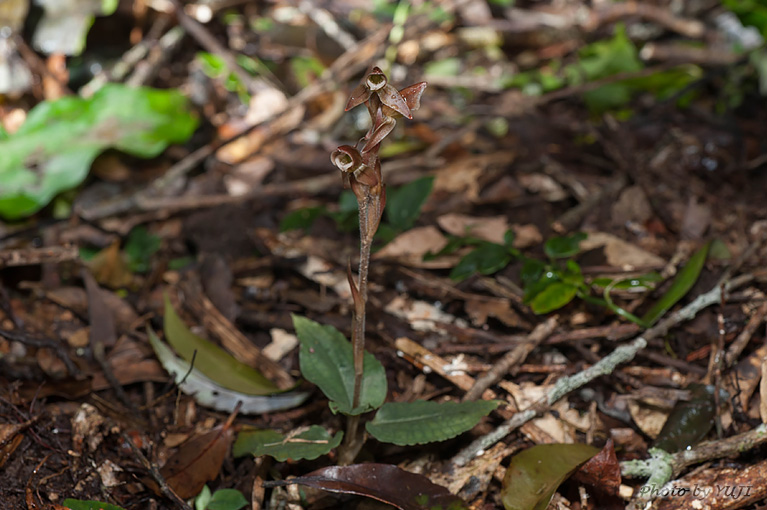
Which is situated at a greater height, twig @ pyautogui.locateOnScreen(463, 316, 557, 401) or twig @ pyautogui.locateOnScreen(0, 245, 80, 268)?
twig @ pyautogui.locateOnScreen(0, 245, 80, 268)

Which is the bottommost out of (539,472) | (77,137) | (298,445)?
(539,472)

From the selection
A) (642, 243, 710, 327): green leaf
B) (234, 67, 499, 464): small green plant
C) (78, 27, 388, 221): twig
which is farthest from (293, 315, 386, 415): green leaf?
(78, 27, 388, 221): twig

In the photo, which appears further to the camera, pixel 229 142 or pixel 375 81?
pixel 229 142

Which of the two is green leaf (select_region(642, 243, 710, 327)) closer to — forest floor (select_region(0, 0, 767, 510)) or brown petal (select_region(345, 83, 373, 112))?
forest floor (select_region(0, 0, 767, 510))

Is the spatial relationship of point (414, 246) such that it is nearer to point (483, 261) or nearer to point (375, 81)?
point (483, 261)

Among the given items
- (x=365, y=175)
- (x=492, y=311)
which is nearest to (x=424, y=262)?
(x=492, y=311)

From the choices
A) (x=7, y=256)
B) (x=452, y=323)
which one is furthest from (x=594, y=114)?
(x=7, y=256)
